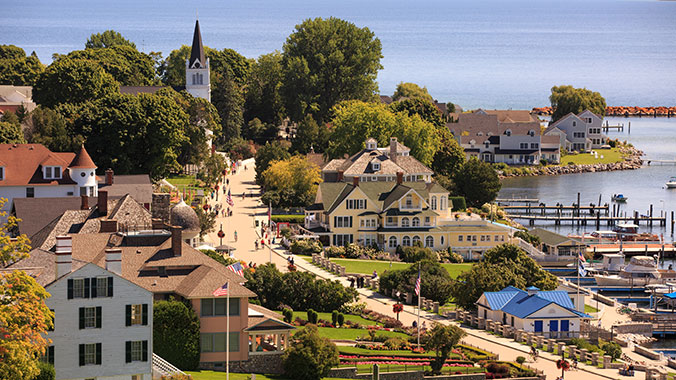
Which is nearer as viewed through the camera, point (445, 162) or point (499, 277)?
point (499, 277)

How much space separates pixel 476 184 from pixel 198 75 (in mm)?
50879

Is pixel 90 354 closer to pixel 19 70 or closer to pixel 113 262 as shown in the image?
pixel 113 262

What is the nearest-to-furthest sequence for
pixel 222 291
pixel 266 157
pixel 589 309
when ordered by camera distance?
pixel 222 291, pixel 589 309, pixel 266 157

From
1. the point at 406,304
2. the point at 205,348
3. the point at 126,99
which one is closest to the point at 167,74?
the point at 126,99

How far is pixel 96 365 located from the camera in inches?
2021

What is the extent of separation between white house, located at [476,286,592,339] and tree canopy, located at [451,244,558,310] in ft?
4.59

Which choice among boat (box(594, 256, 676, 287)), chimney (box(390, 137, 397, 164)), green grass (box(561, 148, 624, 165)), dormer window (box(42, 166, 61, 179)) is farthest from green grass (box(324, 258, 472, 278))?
green grass (box(561, 148, 624, 165))

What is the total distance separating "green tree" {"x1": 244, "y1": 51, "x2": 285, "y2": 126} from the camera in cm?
16888

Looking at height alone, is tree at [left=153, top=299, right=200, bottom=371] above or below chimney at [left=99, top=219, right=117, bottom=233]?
below

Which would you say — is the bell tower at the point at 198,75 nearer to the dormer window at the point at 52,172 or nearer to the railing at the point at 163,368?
the dormer window at the point at 52,172

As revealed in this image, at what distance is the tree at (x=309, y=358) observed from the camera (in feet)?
190

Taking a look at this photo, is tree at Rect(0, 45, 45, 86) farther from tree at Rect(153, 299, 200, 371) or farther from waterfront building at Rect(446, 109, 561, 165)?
tree at Rect(153, 299, 200, 371)

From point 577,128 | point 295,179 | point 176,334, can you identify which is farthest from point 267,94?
point 176,334

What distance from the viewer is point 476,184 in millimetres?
121312
